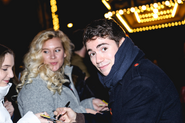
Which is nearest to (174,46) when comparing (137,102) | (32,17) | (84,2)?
(84,2)

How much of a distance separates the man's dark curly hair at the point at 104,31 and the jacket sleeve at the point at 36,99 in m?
0.90

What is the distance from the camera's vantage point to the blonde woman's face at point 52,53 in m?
2.57

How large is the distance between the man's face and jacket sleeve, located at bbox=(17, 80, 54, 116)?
0.83 metres

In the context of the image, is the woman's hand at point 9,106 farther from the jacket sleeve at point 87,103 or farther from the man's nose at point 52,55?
the jacket sleeve at point 87,103

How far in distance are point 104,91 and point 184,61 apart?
9.13 feet

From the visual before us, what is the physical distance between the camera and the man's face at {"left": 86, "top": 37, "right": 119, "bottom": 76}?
1.76 meters

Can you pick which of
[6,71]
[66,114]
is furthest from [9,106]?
[66,114]

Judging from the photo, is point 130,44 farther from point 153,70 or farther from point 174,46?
point 174,46

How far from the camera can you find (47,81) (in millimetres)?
2285

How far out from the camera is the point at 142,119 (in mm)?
1239

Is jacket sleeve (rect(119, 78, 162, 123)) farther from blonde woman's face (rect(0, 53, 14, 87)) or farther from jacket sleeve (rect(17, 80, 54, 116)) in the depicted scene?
blonde woman's face (rect(0, 53, 14, 87))

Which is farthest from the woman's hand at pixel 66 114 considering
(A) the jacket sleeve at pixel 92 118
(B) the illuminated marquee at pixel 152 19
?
(B) the illuminated marquee at pixel 152 19

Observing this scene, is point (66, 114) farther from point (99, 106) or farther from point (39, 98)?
point (99, 106)

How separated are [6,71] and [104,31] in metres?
1.28
